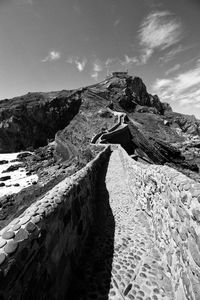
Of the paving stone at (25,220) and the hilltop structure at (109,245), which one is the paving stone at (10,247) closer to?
the hilltop structure at (109,245)

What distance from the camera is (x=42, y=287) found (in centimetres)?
317

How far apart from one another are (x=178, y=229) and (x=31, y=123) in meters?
85.8

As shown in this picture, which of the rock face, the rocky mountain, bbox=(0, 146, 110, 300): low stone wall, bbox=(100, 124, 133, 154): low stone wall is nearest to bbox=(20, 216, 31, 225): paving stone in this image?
bbox=(0, 146, 110, 300): low stone wall

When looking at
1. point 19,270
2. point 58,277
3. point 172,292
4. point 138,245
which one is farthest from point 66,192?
point 172,292

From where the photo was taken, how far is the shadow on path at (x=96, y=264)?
4062mm

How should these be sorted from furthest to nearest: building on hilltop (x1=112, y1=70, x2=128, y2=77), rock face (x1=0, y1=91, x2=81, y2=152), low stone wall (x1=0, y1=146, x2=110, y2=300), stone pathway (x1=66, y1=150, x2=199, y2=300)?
building on hilltop (x1=112, y1=70, x2=128, y2=77), rock face (x1=0, y1=91, x2=81, y2=152), stone pathway (x1=66, y1=150, x2=199, y2=300), low stone wall (x1=0, y1=146, x2=110, y2=300)

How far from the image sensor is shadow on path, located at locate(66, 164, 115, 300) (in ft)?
13.3

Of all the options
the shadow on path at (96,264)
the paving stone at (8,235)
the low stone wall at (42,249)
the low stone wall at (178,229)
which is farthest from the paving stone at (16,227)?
the low stone wall at (178,229)

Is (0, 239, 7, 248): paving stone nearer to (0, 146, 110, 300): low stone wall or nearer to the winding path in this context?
(0, 146, 110, 300): low stone wall

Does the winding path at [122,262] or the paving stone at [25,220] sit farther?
the winding path at [122,262]

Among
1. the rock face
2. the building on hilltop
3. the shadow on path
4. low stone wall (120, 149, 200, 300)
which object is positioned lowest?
the shadow on path

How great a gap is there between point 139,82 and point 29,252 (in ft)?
457

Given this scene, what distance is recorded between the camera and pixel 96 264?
16.3 ft

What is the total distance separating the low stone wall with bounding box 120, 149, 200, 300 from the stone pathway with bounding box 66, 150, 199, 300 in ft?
0.30
